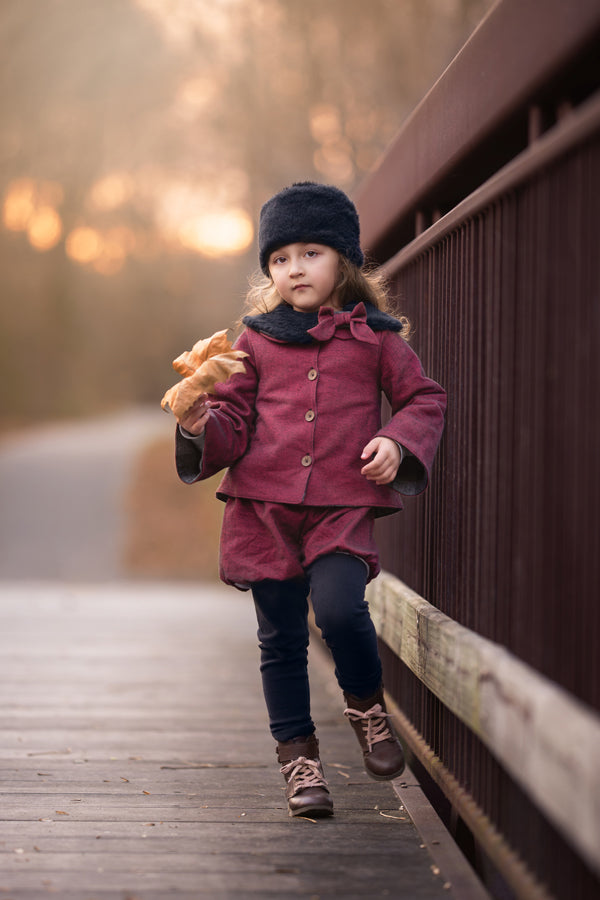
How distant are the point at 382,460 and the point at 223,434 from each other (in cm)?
41

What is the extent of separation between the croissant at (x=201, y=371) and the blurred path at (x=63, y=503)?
375 inches

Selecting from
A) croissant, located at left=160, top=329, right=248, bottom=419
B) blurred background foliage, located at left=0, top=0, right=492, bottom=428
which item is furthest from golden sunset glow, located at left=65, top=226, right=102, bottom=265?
croissant, located at left=160, top=329, right=248, bottom=419

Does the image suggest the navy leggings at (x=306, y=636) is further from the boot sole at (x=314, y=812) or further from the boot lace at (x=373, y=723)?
the boot sole at (x=314, y=812)

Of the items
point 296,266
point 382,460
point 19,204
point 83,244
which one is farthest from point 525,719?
point 83,244

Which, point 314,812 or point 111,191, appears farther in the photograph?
point 111,191

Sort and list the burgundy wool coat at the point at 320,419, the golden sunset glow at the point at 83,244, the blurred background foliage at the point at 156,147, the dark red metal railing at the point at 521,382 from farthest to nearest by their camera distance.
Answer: the golden sunset glow at the point at 83,244 < the blurred background foliage at the point at 156,147 < the burgundy wool coat at the point at 320,419 < the dark red metal railing at the point at 521,382

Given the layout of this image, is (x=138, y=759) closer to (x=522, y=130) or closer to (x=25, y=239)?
(x=522, y=130)

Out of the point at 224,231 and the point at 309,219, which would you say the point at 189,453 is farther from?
the point at 224,231

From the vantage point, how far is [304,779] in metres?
2.46

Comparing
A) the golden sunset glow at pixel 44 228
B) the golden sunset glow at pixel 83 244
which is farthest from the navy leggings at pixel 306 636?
the golden sunset glow at pixel 83 244

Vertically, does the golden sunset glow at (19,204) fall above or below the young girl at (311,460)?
above

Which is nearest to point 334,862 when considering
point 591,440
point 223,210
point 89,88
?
point 591,440

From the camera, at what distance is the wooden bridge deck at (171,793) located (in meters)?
2.03

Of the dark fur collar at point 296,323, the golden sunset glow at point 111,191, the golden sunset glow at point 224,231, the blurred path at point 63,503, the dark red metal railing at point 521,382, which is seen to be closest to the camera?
the dark red metal railing at point 521,382
